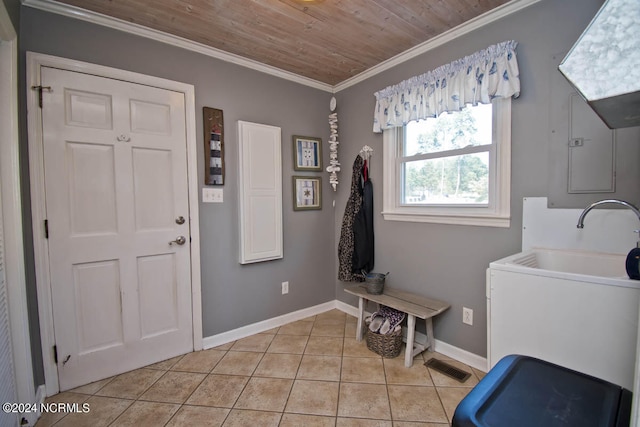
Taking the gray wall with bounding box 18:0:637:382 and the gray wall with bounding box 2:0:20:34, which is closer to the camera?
the gray wall with bounding box 2:0:20:34

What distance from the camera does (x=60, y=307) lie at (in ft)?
5.86

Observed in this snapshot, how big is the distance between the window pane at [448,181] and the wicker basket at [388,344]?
1074 mm

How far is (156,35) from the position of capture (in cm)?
202

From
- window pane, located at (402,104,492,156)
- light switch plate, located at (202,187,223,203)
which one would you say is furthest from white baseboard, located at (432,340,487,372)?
light switch plate, located at (202,187,223,203)

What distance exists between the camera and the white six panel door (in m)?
1.77

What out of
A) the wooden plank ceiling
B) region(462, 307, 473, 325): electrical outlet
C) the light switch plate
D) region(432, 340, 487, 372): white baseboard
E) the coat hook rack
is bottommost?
region(432, 340, 487, 372): white baseboard

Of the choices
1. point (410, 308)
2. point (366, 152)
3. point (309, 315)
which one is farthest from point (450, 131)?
point (309, 315)

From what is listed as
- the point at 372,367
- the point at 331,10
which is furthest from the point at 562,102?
the point at 372,367

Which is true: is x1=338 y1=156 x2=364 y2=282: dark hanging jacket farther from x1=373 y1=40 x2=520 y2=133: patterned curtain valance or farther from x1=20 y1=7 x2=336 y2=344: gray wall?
x1=373 y1=40 x2=520 y2=133: patterned curtain valance

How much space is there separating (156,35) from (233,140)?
858 millimetres

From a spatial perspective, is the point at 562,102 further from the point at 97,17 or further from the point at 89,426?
the point at 89,426

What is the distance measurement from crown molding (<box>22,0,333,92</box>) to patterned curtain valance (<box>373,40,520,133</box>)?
90 cm

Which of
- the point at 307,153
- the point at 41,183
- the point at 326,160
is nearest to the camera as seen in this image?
the point at 41,183

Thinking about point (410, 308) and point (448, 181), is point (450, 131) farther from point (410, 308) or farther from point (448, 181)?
point (410, 308)
